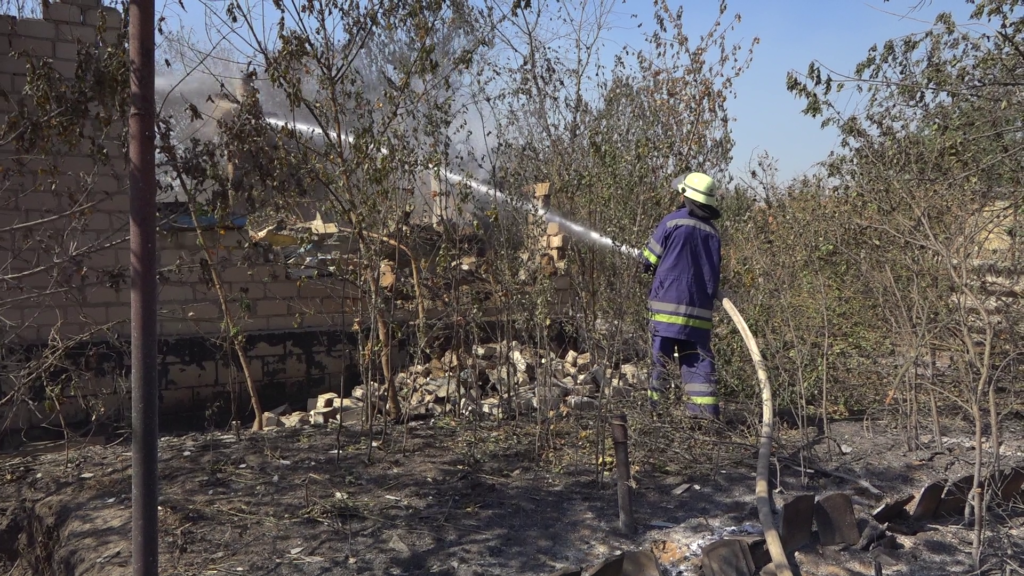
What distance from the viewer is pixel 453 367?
7.21 metres

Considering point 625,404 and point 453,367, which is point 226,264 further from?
point 625,404

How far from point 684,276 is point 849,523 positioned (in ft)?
6.25

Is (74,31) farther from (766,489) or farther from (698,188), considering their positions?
(766,489)

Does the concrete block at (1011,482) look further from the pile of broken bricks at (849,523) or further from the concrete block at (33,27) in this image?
the concrete block at (33,27)

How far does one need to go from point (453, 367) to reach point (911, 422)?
359cm

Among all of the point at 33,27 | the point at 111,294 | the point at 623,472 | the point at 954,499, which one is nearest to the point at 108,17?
the point at 33,27

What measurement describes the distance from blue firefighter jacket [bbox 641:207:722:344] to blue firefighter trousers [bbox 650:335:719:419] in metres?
0.11

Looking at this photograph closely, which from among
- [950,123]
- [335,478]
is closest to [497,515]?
[335,478]

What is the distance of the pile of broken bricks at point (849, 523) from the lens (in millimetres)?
3826

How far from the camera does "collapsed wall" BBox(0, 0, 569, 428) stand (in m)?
6.52

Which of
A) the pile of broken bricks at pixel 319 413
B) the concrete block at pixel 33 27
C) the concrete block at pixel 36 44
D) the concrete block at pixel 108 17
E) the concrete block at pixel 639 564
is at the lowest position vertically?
the concrete block at pixel 639 564

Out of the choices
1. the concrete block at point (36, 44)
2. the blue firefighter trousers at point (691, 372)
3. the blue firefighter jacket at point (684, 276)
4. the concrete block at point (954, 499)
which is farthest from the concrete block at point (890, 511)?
the concrete block at point (36, 44)

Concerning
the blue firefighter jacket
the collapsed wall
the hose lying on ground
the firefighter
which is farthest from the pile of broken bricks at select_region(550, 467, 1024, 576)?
the collapsed wall

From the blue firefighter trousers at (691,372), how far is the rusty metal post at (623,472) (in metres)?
1.09
